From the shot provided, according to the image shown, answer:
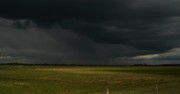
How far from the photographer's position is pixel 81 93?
130ft

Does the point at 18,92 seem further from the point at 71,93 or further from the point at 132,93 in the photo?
the point at 132,93

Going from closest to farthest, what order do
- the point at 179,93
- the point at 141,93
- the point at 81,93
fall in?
1. the point at 179,93
2. the point at 141,93
3. the point at 81,93

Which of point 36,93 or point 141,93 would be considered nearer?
point 141,93

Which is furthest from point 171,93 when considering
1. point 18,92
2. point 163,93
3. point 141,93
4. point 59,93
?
point 18,92

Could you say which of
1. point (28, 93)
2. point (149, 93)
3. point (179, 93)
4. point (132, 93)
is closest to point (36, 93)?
point (28, 93)

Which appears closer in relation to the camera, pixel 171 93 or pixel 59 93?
pixel 171 93

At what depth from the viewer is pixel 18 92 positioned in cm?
4144

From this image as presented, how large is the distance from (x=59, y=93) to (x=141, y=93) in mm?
13240

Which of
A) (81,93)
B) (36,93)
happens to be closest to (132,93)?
(81,93)

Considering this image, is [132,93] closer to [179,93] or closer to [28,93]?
[179,93]

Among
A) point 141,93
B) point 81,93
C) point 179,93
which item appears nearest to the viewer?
point 179,93

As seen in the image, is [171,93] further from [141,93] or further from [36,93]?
[36,93]

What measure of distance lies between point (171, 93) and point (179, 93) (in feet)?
3.51

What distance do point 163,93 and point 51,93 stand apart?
16815 mm
